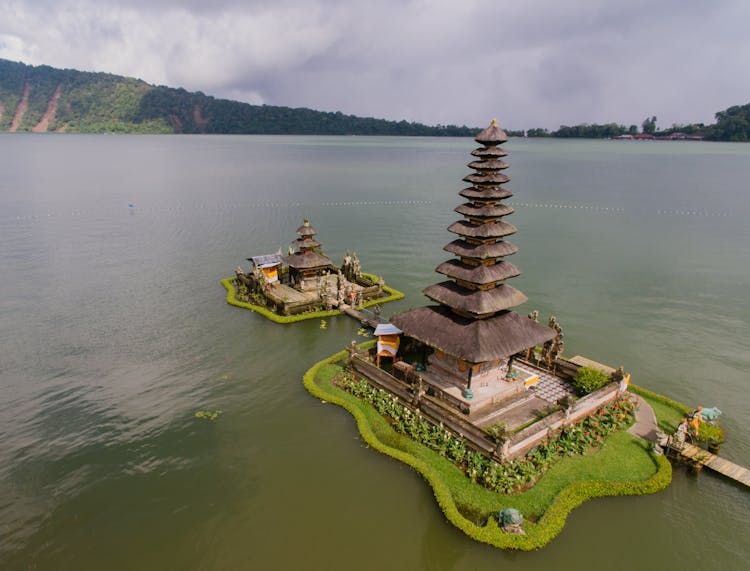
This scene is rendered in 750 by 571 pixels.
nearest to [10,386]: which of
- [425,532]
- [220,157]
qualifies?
[425,532]

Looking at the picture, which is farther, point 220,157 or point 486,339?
point 220,157

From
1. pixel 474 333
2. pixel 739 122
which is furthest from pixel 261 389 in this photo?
pixel 739 122

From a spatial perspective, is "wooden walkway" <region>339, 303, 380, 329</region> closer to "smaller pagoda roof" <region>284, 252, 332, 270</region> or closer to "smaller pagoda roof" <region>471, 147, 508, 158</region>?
"smaller pagoda roof" <region>284, 252, 332, 270</region>

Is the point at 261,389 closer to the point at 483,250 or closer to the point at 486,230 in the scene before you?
the point at 483,250

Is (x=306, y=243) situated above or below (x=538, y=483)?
above

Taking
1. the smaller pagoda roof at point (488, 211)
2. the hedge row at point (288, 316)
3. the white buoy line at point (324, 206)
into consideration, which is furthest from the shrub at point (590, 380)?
the white buoy line at point (324, 206)

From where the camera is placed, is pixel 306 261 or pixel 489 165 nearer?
pixel 489 165

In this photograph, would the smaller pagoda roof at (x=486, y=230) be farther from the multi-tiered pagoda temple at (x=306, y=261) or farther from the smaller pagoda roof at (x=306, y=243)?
the smaller pagoda roof at (x=306, y=243)

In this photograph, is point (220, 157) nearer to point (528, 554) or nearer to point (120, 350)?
point (120, 350)
